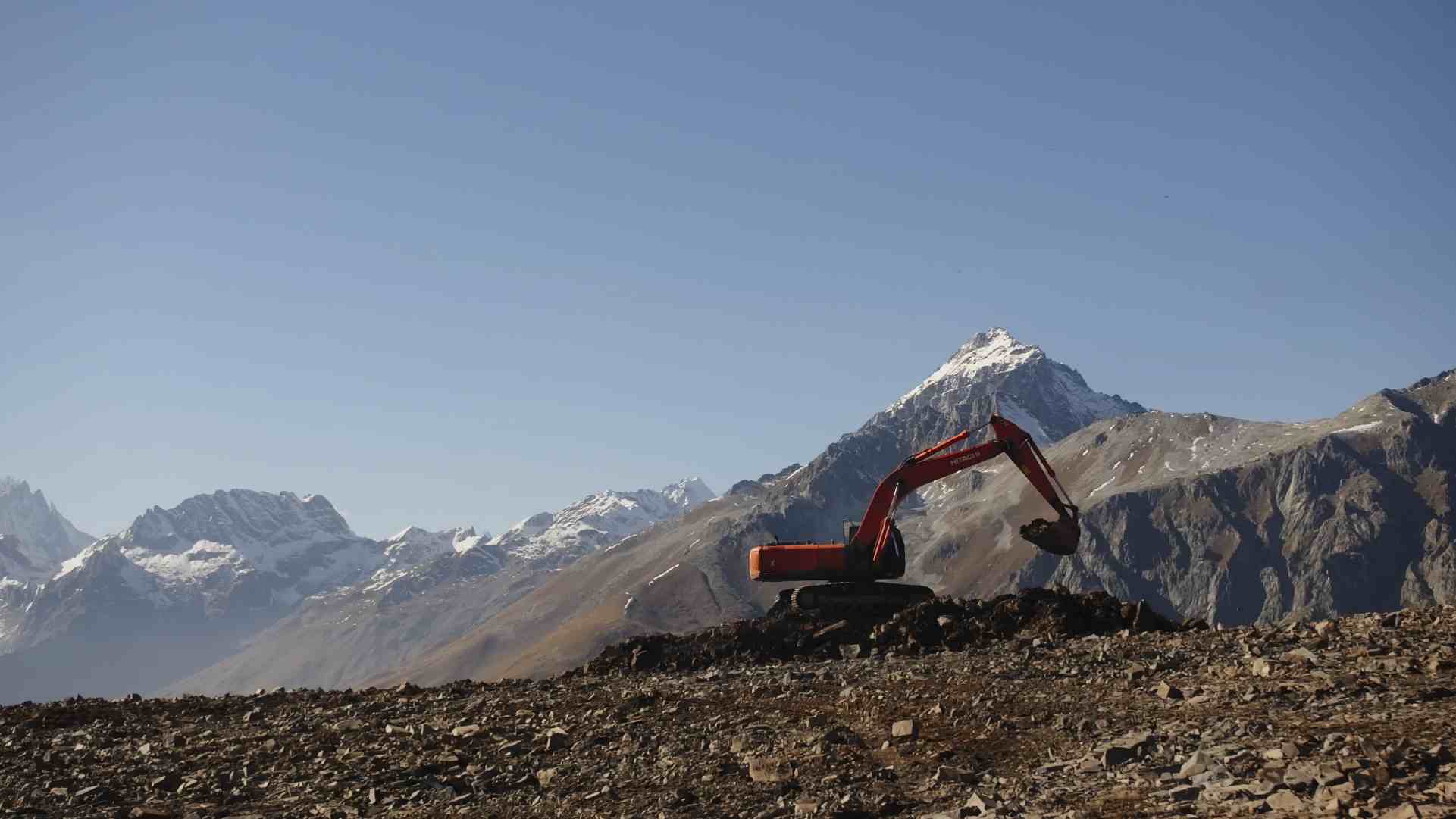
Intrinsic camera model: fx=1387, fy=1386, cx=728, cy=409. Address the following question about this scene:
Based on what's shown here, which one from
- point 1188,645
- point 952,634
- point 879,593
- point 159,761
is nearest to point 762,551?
point 879,593

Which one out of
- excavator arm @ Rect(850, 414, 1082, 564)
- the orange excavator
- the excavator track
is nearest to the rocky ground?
excavator arm @ Rect(850, 414, 1082, 564)

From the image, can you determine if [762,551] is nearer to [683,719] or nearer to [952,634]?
[952,634]

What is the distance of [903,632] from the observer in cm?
4384

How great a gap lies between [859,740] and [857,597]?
33993 mm

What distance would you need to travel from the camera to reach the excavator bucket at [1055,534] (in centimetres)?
5381

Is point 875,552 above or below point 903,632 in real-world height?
above

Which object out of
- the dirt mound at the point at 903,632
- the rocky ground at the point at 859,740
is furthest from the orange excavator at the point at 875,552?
the rocky ground at the point at 859,740

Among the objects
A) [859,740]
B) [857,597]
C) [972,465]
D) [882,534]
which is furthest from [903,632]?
[859,740]

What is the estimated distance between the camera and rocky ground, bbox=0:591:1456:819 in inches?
821

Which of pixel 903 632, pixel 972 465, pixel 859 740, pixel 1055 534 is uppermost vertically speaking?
pixel 972 465

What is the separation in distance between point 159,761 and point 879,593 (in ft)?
116

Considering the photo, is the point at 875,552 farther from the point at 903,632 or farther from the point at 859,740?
the point at 859,740

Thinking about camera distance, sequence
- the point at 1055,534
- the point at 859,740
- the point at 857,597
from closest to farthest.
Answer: the point at 859,740 → the point at 1055,534 → the point at 857,597

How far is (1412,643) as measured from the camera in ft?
95.0
